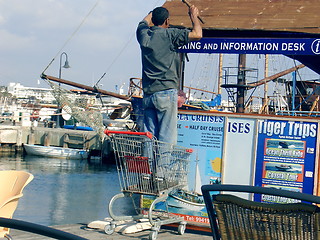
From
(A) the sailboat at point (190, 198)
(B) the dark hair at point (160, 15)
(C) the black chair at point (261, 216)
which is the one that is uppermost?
(B) the dark hair at point (160, 15)

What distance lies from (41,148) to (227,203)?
41994 millimetres

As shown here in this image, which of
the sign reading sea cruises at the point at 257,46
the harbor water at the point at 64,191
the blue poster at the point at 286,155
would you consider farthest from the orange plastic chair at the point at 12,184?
the harbor water at the point at 64,191

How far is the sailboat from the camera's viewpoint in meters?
7.71

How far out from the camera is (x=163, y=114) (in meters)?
7.53

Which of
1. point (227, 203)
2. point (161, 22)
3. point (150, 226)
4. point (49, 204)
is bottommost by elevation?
point (49, 204)

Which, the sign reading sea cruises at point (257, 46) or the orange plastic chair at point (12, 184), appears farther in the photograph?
the sign reading sea cruises at point (257, 46)

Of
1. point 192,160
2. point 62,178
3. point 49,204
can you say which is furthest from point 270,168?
point 62,178

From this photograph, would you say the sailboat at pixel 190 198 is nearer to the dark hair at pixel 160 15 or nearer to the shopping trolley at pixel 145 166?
the shopping trolley at pixel 145 166

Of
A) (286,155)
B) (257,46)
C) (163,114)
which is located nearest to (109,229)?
(163,114)

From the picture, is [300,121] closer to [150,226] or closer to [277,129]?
[277,129]

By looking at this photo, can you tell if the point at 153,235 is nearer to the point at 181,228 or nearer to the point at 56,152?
the point at 181,228

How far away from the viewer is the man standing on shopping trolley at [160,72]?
738 centimetres

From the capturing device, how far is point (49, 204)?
23047mm

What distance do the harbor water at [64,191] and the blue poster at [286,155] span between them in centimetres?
1206
